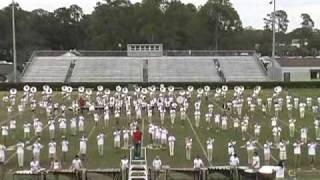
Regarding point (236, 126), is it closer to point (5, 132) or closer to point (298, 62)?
point (5, 132)

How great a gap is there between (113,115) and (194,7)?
5861 centimetres

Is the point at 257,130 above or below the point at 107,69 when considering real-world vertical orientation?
below

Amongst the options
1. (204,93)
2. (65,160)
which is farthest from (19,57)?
(65,160)

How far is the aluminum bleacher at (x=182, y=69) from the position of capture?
60000mm

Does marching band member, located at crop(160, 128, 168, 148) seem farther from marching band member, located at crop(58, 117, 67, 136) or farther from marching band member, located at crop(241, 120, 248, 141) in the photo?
marching band member, located at crop(58, 117, 67, 136)

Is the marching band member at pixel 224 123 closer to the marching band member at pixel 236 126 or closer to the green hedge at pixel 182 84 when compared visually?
the marching band member at pixel 236 126

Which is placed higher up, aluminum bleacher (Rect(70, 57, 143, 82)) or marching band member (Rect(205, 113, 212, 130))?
aluminum bleacher (Rect(70, 57, 143, 82))

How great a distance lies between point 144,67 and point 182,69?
3620 mm

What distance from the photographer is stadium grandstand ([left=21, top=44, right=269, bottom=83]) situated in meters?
60.2

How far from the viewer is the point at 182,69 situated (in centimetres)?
6247

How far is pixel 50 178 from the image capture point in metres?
17.9

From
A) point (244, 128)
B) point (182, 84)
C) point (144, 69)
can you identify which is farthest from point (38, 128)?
point (144, 69)

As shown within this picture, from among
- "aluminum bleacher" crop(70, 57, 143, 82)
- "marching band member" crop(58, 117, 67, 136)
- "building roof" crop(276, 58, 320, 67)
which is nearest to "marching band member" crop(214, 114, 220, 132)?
"marching band member" crop(58, 117, 67, 136)

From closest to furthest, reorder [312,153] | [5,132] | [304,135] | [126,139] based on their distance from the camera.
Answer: [312,153]
[126,139]
[304,135]
[5,132]
